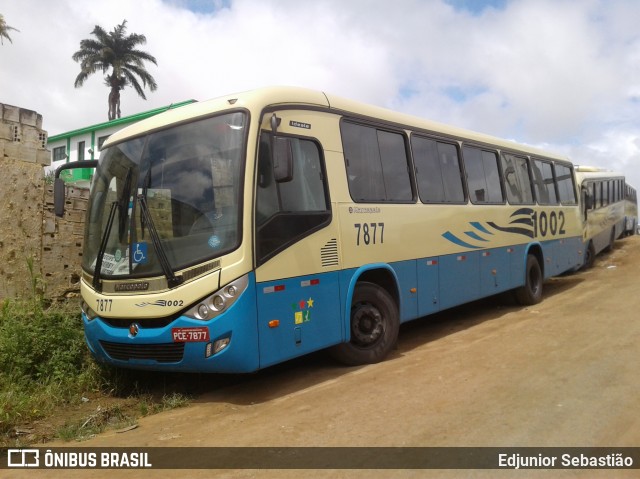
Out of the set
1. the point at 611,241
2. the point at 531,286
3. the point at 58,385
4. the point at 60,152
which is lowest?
the point at 58,385

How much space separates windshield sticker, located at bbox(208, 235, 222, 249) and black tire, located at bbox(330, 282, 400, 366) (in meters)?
2.00

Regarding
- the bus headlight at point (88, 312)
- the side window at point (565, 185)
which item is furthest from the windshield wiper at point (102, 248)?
the side window at point (565, 185)

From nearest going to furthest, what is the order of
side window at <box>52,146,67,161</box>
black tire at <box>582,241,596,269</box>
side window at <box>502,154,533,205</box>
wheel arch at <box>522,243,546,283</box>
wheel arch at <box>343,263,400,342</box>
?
wheel arch at <box>343,263,400,342</box> < side window at <box>502,154,533,205</box> < wheel arch at <box>522,243,546,283</box> < black tire at <box>582,241,596,269</box> < side window at <box>52,146,67,161</box>

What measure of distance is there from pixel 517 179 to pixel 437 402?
682 cm

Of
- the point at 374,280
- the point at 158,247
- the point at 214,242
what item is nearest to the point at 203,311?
the point at 214,242

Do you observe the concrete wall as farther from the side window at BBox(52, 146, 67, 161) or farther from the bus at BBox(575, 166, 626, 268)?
the side window at BBox(52, 146, 67, 161)

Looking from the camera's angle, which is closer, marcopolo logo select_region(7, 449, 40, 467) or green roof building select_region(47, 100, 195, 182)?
marcopolo logo select_region(7, 449, 40, 467)

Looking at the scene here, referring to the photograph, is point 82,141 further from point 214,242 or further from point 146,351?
point 214,242

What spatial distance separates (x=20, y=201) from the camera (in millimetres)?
7516

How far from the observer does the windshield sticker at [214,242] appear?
16.8ft

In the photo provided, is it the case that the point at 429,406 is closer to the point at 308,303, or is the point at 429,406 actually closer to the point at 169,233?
the point at 308,303

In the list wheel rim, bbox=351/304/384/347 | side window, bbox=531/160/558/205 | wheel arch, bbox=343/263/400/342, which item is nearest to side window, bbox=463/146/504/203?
side window, bbox=531/160/558/205

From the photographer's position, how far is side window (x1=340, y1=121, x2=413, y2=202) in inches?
261

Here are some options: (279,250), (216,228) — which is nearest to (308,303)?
(279,250)
